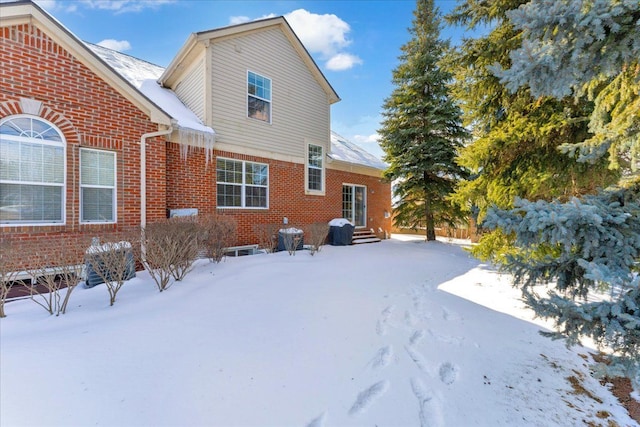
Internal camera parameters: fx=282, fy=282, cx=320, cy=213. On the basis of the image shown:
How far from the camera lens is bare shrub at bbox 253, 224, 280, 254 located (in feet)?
28.6

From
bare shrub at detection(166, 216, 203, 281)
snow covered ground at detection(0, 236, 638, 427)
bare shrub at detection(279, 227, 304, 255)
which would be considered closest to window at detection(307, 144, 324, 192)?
bare shrub at detection(279, 227, 304, 255)

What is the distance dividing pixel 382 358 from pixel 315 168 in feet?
30.3

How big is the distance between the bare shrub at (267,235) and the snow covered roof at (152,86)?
304cm

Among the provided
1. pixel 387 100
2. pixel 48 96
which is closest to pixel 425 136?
pixel 387 100

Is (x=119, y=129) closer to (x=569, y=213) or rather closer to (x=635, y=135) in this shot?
(x=569, y=213)

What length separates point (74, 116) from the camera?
577cm

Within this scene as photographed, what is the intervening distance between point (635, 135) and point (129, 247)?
6522 mm

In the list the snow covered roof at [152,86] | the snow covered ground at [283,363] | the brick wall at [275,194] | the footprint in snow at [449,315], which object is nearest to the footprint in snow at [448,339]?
the snow covered ground at [283,363]

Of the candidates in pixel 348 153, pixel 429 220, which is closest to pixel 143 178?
pixel 348 153

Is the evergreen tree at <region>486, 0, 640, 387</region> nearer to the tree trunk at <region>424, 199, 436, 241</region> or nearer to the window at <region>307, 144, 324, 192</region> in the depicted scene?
the window at <region>307, 144, 324, 192</region>

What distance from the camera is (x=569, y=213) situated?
2.04 metres

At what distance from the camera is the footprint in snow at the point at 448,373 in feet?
9.04

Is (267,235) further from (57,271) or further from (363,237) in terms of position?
(363,237)

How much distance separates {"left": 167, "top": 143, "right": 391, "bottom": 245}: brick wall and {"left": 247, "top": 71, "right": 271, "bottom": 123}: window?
152 centimetres
